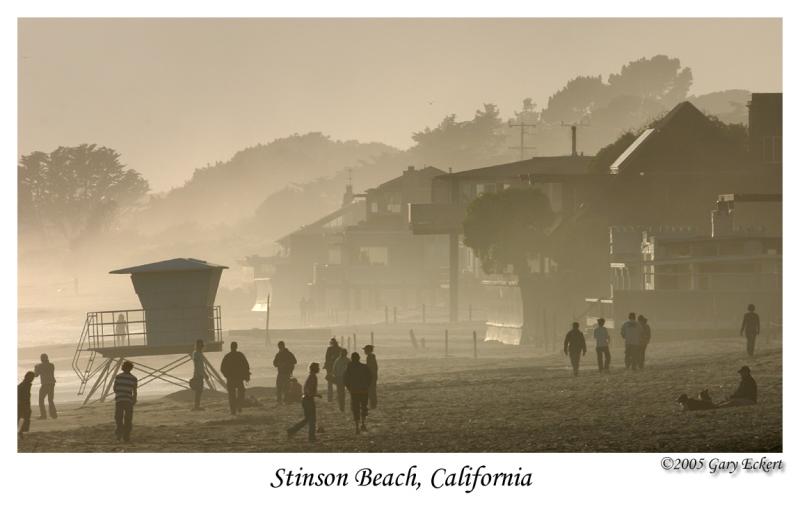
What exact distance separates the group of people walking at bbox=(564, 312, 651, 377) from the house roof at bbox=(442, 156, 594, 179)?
47761 mm

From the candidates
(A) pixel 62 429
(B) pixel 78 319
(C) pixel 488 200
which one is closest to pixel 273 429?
(A) pixel 62 429

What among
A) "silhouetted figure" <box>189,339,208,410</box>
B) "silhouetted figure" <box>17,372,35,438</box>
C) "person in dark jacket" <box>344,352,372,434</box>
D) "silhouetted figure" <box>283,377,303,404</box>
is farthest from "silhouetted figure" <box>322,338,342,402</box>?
"silhouetted figure" <box>17,372,35,438</box>

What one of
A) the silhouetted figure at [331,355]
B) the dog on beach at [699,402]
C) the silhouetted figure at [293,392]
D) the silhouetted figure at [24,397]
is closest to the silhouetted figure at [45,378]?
the silhouetted figure at [24,397]

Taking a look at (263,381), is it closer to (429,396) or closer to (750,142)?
(429,396)

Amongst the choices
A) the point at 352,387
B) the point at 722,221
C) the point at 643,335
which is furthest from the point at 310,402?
the point at 722,221

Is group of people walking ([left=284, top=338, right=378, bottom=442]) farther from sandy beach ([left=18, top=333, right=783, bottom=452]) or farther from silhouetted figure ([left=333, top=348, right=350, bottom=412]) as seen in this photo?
sandy beach ([left=18, top=333, right=783, bottom=452])

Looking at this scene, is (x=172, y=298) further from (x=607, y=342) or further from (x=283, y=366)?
(x=607, y=342)

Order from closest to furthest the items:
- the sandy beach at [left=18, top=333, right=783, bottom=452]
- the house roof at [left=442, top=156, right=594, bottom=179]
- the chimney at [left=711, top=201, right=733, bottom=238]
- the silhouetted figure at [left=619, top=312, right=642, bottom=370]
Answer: the sandy beach at [left=18, top=333, right=783, bottom=452]
the silhouetted figure at [left=619, top=312, right=642, bottom=370]
the chimney at [left=711, top=201, right=733, bottom=238]
the house roof at [left=442, top=156, right=594, bottom=179]

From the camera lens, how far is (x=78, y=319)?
15188 centimetres

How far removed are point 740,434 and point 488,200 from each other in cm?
4741

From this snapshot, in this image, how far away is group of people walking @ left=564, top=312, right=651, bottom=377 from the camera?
148ft

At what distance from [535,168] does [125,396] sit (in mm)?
64968

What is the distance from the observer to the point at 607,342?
151 feet

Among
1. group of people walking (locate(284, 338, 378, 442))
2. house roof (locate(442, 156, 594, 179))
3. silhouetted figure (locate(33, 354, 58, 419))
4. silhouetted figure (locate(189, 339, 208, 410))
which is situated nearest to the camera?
group of people walking (locate(284, 338, 378, 442))
